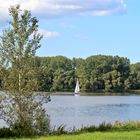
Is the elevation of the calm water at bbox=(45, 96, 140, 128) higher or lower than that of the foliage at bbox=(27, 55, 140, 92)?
lower

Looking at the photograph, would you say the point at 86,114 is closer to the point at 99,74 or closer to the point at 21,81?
the point at 21,81

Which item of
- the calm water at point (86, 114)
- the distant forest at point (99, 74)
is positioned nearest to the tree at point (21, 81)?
the calm water at point (86, 114)

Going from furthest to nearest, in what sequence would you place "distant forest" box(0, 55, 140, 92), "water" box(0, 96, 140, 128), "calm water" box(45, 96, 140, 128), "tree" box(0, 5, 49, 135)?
"distant forest" box(0, 55, 140, 92)
"calm water" box(45, 96, 140, 128)
"water" box(0, 96, 140, 128)
"tree" box(0, 5, 49, 135)

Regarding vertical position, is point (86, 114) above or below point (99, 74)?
below

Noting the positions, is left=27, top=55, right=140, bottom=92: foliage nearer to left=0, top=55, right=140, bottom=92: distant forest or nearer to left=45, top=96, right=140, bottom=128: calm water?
left=0, top=55, right=140, bottom=92: distant forest

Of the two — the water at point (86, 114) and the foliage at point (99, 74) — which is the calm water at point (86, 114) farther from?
the foliage at point (99, 74)

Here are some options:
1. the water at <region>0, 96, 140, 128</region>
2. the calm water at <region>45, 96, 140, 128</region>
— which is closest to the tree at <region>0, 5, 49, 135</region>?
the water at <region>0, 96, 140, 128</region>

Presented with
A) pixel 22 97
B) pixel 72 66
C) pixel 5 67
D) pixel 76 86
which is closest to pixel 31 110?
pixel 22 97

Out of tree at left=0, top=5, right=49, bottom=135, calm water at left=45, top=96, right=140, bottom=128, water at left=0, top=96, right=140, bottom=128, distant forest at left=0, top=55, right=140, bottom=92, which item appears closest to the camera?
tree at left=0, top=5, right=49, bottom=135

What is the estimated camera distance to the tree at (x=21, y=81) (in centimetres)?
2242

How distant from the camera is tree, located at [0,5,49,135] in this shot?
22.4m

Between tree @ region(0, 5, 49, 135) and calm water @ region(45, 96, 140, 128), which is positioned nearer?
tree @ region(0, 5, 49, 135)

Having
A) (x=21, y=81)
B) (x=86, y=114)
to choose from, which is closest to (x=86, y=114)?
(x=86, y=114)

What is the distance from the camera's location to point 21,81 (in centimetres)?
2284
